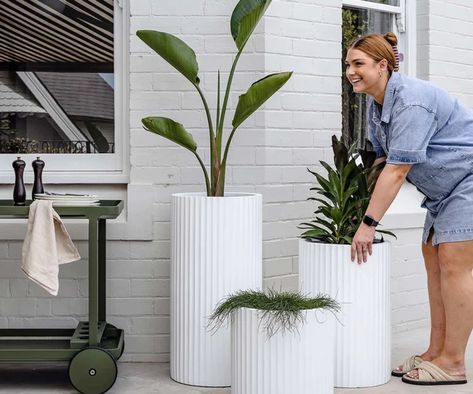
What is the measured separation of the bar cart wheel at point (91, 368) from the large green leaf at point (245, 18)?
60.3 inches

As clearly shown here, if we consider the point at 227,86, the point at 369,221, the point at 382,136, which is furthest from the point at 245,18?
the point at 369,221

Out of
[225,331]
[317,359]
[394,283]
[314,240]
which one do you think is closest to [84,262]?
[225,331]

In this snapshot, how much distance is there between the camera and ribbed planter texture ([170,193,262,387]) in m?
4.52

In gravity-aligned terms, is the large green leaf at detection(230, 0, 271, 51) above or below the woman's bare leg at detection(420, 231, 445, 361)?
above

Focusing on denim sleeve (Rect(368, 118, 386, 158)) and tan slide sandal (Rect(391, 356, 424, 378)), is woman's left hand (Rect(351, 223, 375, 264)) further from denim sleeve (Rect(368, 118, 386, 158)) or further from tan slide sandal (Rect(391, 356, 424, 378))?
tan slide sandal (Rect(391, 356, 424, 378))

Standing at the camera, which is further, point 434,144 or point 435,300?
point 435,300

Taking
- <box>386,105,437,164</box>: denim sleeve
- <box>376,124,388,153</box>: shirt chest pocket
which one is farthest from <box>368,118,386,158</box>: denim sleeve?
<box>386,105,437,164</box>: denim sleeve

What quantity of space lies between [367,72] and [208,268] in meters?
1.14

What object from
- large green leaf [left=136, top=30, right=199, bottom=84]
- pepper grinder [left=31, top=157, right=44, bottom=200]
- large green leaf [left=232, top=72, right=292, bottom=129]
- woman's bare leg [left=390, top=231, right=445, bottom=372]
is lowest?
woman's bare leg [left=390, top=231, right=445, bottom=372]

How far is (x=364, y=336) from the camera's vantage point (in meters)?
4.56

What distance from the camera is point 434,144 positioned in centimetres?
444

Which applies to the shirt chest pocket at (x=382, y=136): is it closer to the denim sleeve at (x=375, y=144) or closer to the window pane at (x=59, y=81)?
the denim sleeve at (x=375, y=144)

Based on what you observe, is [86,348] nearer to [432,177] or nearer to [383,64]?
[432,177]

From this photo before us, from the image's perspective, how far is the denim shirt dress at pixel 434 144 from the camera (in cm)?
430
